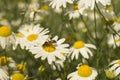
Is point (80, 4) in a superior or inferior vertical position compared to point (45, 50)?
superior

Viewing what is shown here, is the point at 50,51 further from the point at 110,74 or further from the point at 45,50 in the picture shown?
the point at 110,74

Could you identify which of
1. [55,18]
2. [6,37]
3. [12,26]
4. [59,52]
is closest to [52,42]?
[59,52]

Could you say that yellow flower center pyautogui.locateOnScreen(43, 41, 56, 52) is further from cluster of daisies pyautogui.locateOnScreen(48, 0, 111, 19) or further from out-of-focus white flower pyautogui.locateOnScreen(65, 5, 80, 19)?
out-of-focus white flower pyautogui.locateOnScreen(65, 5, 80, 19)

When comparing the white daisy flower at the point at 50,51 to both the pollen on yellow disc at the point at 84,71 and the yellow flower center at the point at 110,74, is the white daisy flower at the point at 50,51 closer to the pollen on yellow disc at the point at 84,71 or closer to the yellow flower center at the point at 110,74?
the pollen on yellow disc at the point at 84,71

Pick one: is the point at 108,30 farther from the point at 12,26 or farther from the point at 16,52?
the point at 12,26

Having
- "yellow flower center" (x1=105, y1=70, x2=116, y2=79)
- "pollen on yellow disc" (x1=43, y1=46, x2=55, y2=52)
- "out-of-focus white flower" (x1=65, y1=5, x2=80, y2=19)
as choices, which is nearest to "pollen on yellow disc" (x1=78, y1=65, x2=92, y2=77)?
"yellow flower center" (x1=105, y1=70, x2=116, y2=79)

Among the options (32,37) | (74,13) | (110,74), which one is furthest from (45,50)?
(74,13)
